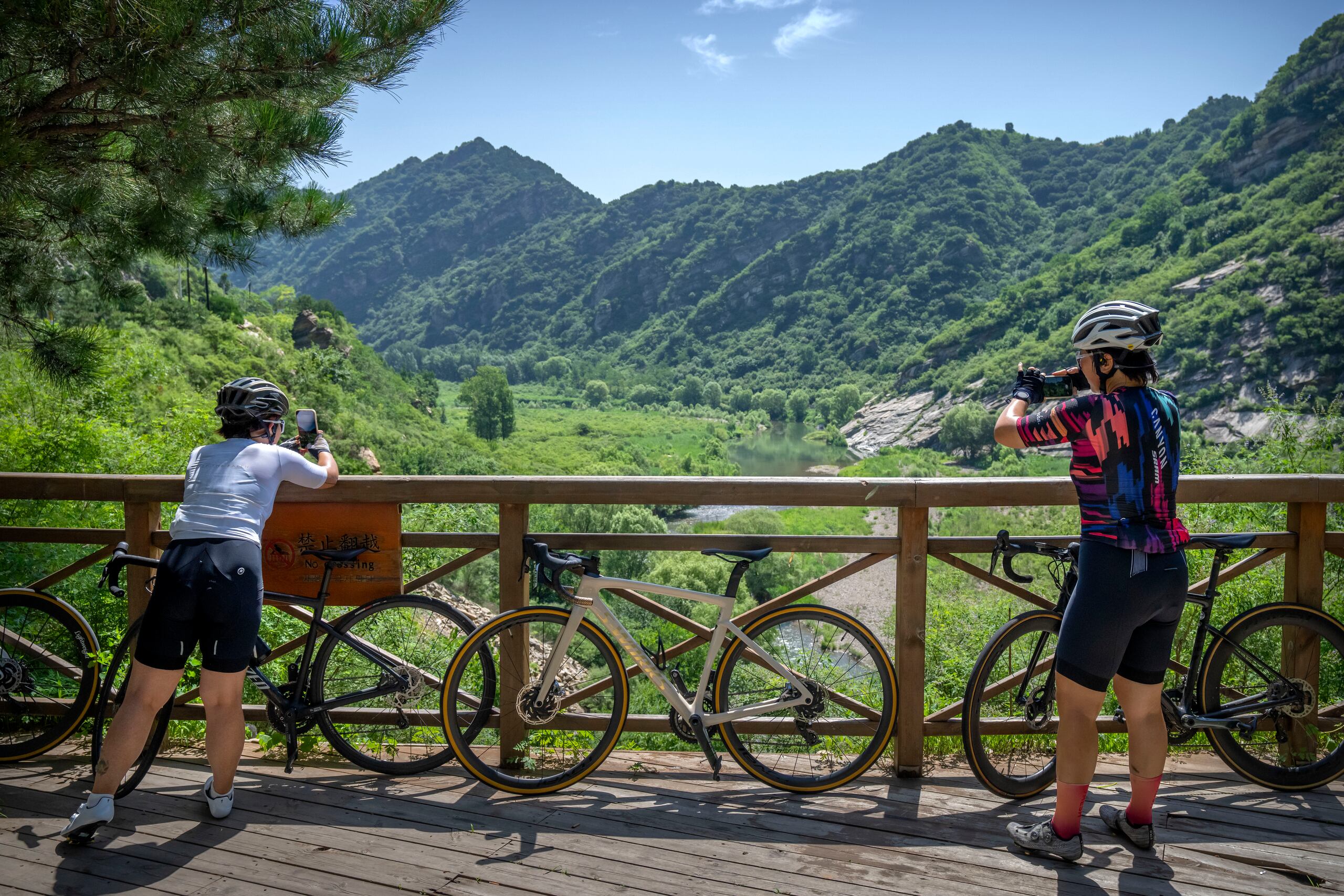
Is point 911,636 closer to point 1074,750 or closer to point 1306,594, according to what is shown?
point 1074,750

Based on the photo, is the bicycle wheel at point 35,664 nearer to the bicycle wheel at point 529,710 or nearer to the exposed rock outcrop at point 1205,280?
the bicycle wheel at point 529,710

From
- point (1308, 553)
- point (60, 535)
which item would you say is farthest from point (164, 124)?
point (1308, 553)

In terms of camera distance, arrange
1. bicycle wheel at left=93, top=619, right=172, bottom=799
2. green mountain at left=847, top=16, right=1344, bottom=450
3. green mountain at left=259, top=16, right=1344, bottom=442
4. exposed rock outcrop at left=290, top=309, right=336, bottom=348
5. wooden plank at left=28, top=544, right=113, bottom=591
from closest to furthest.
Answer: bicycle wheel at left=93, top=619, right=172, bottom=799, wooden plank at left=28, top=544, right=113, bottom=591, green mountain at left=847, top=16, right=1344, bottom=450, green mountain at left=259, top=16, right=1344, bottom=442, exposed rock outcrop at left=290, top=309, right=336, bottom=348

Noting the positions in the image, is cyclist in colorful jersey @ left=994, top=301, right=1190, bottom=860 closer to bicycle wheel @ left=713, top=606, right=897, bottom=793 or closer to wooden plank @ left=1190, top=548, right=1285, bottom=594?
bicycle wheel @ left=713, top=606, right=897, bottom=793

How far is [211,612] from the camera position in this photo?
281 cm

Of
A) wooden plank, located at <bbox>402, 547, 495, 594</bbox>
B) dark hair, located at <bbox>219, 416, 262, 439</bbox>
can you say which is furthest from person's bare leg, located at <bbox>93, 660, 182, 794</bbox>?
wooden plank, located at <bbox>402, 547, 495, 594</bbox>

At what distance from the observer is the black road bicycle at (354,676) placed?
10.8 feet

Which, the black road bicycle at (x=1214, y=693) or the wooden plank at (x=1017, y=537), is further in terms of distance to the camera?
the wooden plank at (x=1017, y=537)

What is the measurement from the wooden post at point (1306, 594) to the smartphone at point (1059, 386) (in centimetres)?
142

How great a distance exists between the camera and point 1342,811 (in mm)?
3115

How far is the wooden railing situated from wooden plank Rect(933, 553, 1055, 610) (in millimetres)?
11

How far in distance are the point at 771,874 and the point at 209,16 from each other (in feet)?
13.6

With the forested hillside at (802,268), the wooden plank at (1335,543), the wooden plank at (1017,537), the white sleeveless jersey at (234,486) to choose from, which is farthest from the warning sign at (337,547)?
the forested hillside at (802,268)

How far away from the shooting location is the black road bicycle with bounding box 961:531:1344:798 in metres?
3.20
